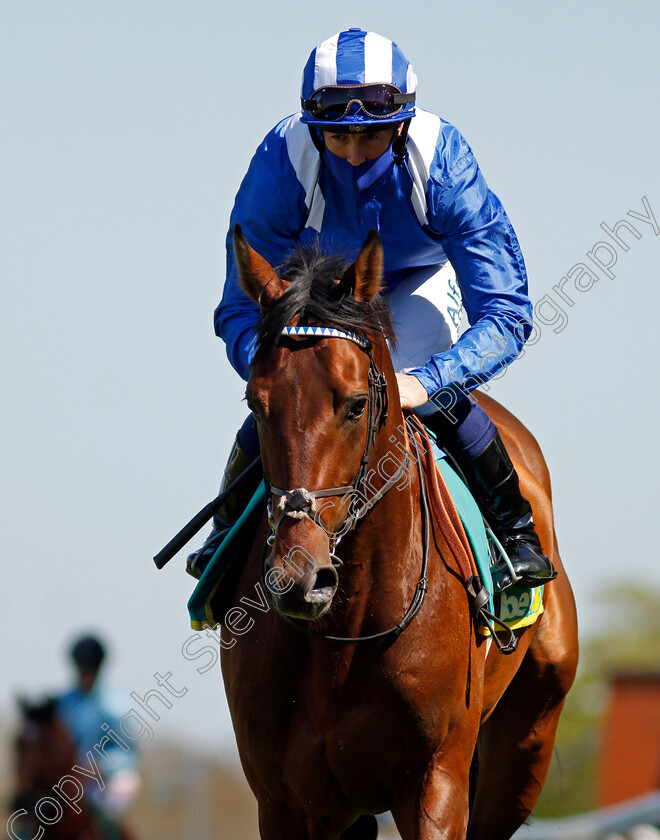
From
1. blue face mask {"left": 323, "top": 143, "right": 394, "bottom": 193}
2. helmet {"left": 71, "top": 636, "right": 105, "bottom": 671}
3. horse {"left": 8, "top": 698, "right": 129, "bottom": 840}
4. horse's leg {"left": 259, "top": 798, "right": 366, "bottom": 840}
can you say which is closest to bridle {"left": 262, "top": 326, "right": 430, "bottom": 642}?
horse's leg {"left": 259, "top": 798, "right": 366, "bottom": 840}

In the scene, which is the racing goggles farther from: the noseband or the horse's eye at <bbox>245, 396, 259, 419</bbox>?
the horse's eye at <bbox>245, 396, 259, 419</bbox>

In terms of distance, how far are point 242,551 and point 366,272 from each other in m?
1.28

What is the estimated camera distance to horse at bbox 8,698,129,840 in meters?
7.71

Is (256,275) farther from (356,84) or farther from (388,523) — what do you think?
(356,84)

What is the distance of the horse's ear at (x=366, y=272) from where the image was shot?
3852 millimetres

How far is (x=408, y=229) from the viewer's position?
16.8 ft

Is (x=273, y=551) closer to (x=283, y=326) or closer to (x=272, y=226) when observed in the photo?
(x=283, y=326)

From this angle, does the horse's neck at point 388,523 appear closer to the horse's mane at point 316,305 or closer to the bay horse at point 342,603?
the bay horse at point 342,603

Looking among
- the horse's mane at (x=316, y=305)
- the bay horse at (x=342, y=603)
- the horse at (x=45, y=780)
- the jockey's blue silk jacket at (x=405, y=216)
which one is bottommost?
the horse at (x=45, y=780)

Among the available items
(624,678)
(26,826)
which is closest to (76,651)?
(26,826)

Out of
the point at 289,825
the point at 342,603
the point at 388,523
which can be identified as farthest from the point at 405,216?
the point at 289,825

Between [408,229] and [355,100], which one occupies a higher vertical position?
[355,100]

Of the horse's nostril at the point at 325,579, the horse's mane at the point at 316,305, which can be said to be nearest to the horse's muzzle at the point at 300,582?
Result: the horse's nostril at the point at 325,579

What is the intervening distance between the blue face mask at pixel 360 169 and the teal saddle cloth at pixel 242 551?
1.17m
